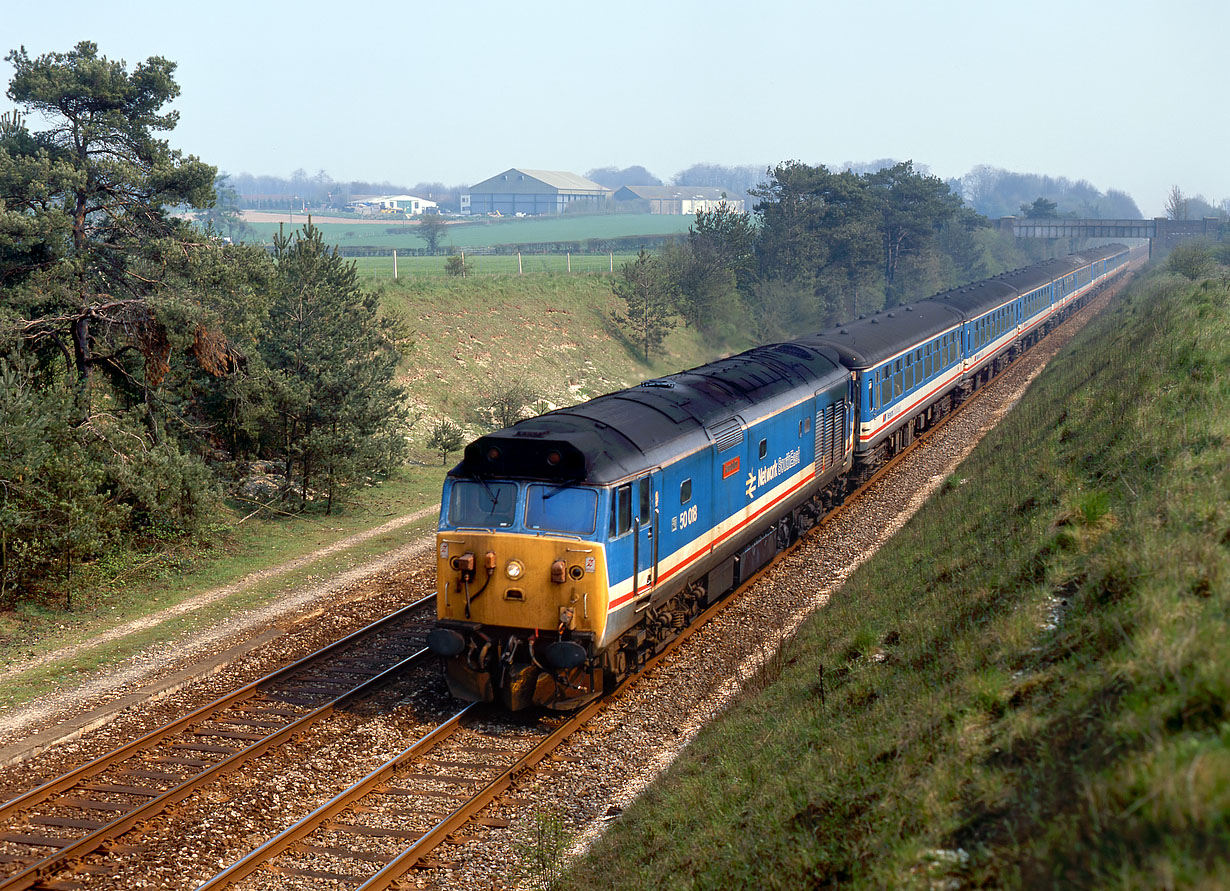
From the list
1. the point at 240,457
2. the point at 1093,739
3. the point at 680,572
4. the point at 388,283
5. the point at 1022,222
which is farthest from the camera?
the point at 1022,222

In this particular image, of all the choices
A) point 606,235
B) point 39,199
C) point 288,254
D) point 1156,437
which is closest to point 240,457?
point 288,254

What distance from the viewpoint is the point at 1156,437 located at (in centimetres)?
1423

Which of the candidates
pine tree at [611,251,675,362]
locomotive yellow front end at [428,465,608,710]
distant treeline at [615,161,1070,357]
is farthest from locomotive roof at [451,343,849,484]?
distant treeline at [615,161,1070,357]

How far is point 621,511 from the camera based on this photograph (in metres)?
13.2

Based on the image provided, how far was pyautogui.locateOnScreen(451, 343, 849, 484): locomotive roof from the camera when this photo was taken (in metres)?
13.1

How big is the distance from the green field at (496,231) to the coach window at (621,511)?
98.6 m

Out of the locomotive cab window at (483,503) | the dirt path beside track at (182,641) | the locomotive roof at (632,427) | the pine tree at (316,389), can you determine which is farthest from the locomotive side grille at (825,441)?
the pine tree at (316,389)

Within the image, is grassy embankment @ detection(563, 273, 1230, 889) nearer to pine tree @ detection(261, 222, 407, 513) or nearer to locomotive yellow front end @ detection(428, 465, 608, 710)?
locomotive yellow front end @ detection(428, 465, 608, 710)

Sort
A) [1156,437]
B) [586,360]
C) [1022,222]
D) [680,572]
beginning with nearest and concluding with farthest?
[1156,437] → [680,572] → [586,360] → [1022,222]

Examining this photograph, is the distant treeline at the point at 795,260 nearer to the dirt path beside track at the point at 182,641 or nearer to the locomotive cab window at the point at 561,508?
the dirt path beside track at the point at 182,641

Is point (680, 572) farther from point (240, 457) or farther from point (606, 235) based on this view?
point (606, 235)

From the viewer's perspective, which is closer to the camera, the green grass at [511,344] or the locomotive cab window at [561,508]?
the locomotive cab window at [561,508]

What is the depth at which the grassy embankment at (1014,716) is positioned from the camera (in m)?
5.70

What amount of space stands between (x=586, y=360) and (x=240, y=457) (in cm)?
3055
